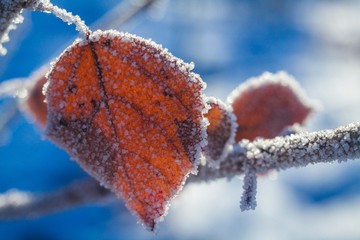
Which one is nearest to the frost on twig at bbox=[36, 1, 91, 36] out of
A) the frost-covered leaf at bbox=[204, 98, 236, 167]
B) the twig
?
the frost-covered leaf at bbox=[204, 98, 236, 167]

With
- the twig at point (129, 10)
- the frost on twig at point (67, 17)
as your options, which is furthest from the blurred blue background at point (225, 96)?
the frost on twig at point (67, 17)

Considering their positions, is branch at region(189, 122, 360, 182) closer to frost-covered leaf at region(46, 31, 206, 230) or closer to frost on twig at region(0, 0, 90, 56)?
frost-covered leaf at region(46, 31, 206, 230)

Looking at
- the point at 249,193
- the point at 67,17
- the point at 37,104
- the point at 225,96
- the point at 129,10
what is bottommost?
the point at 249,193

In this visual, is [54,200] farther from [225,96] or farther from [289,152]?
[225,96]

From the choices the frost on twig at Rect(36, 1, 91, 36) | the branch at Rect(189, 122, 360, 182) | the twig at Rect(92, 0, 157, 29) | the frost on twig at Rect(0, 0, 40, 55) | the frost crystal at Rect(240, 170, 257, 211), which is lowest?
the frost crystal at Rect(240, 170, 257, 211)

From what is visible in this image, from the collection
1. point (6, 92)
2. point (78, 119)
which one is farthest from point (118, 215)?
point (78, 119)

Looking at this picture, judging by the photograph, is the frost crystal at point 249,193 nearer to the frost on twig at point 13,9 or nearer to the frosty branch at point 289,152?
the frosty branch at point 289,152

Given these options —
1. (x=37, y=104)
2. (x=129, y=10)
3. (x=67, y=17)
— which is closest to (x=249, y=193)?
(x=67, y=17)
